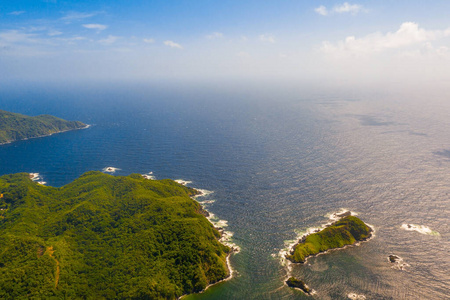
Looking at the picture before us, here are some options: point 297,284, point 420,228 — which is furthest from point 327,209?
point 297,284

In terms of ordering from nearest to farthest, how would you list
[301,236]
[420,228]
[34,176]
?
[301,236]
[420,228]
[34,176]

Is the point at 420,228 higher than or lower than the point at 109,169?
lower

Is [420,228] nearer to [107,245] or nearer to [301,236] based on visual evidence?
[301,236]

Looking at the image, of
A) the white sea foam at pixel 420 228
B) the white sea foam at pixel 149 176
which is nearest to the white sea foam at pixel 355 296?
the white sea foam at pixel 420 228

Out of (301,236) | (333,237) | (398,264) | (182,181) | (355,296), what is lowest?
(355,296)

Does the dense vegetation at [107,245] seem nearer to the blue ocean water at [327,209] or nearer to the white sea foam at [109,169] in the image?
the blue ocean water at [327,209]


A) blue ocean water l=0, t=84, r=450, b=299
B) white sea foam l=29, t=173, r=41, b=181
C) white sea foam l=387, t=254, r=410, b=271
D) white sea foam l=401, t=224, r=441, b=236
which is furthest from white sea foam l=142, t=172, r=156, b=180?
white sea foam l=401, t=224, r=441, b=236
